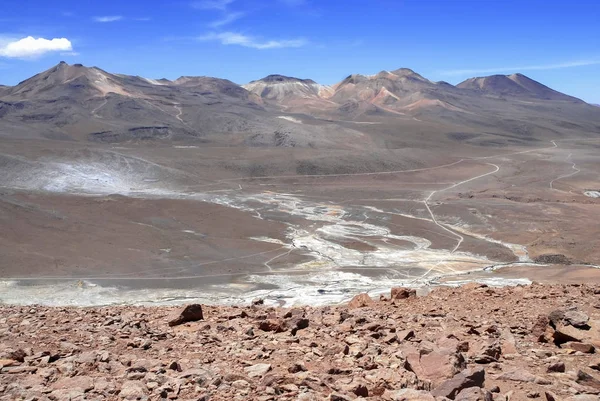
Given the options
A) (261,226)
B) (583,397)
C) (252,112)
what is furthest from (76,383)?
(252,112)

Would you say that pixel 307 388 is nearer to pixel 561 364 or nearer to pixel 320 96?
pixel 561 364

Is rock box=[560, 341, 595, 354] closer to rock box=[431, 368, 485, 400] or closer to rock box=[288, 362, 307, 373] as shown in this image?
rock box=[431, 368, 485, 400]

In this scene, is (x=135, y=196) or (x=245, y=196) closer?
(x=135, y=196)

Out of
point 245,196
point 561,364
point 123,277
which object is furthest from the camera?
point 245,196

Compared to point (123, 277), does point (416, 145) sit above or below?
above

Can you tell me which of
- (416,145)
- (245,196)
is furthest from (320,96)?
(245,196)

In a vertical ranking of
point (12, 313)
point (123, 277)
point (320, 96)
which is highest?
point (320, 96)

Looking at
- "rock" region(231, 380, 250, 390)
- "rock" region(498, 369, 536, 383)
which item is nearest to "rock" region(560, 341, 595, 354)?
"rock" region(498, 369, 536, 383)
